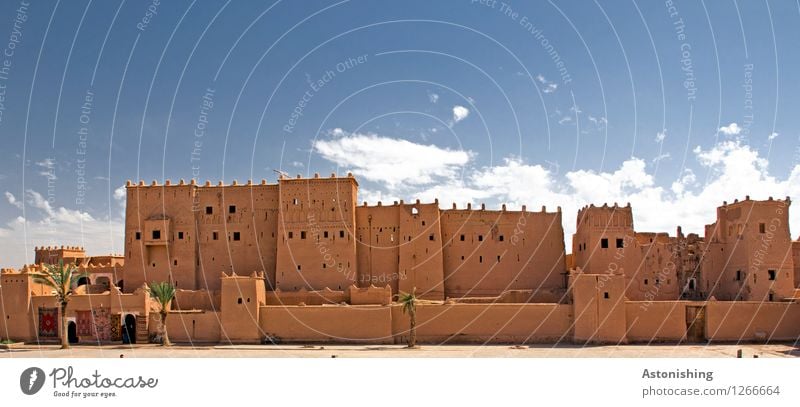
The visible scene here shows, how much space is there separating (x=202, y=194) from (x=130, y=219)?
5597mm

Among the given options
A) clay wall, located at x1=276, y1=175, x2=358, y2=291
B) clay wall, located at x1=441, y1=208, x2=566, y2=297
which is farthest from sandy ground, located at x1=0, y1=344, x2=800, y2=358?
clay wall, located at x1=441, y1=208, x2=566, y2=297

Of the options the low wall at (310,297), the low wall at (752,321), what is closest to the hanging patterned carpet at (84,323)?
the low wall at (310,297)

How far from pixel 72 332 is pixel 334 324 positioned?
56.1 feet

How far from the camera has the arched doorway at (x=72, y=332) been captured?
155ft

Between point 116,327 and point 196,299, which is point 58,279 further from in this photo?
point 196,299

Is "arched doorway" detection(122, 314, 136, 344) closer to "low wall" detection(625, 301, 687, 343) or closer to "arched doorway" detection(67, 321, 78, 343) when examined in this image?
"arched doorway" detection(67, 321, 78, 343)

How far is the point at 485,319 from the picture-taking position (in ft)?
147

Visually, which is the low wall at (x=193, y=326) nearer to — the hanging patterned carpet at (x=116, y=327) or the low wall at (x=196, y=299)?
the low wall at (x=196, y=299)

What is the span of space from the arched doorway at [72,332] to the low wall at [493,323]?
20.3 m

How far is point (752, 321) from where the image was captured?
147 feet

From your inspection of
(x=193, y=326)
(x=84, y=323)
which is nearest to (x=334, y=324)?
(x=193, y=326)

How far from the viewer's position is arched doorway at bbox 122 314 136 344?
46.6 meters
